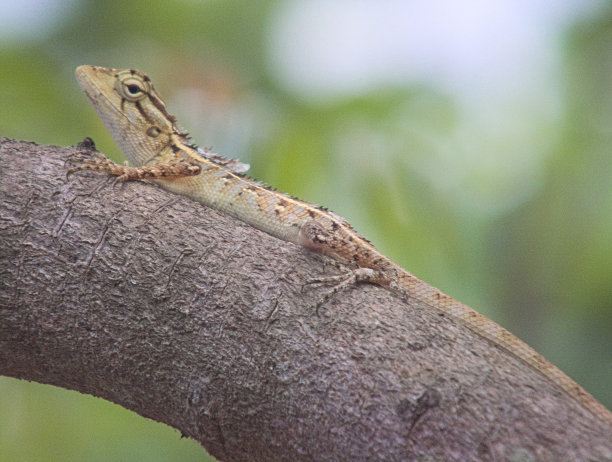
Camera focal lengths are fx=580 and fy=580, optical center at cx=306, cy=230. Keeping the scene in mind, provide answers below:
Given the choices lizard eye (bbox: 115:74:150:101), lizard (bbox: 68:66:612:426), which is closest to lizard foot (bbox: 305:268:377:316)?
lizard (bbox: 68:66:612:426)

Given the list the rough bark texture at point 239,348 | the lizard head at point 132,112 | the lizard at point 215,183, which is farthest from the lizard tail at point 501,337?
the lizard head at point 132,112

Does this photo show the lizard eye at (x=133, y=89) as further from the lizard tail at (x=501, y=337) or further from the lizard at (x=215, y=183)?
the lizard tail at (x=501, y=337)

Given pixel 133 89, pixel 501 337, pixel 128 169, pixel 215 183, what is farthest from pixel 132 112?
pixel 501 337

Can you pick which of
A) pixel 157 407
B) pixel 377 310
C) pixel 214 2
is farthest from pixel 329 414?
pixel 214 2

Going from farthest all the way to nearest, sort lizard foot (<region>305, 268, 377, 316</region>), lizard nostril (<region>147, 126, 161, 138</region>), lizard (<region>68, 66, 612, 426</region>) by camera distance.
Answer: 1. lizard nostril (<region>147, 126, 161, 138</region>)
2. lizard (<region>68, 66, 612, 426</region>)
3. lizard foot (<region>305, 268, 377, 316</region>)

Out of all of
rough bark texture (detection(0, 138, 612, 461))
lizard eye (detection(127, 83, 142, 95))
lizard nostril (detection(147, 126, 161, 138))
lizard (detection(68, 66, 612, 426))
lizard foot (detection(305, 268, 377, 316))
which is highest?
lizard eye (detection(127, 83, 142, 95))

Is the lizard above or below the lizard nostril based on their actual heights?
below

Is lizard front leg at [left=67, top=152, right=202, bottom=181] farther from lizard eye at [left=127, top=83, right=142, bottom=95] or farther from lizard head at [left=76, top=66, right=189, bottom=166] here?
lizard eye at [left=127, top=83, right=142, bottom=95]
